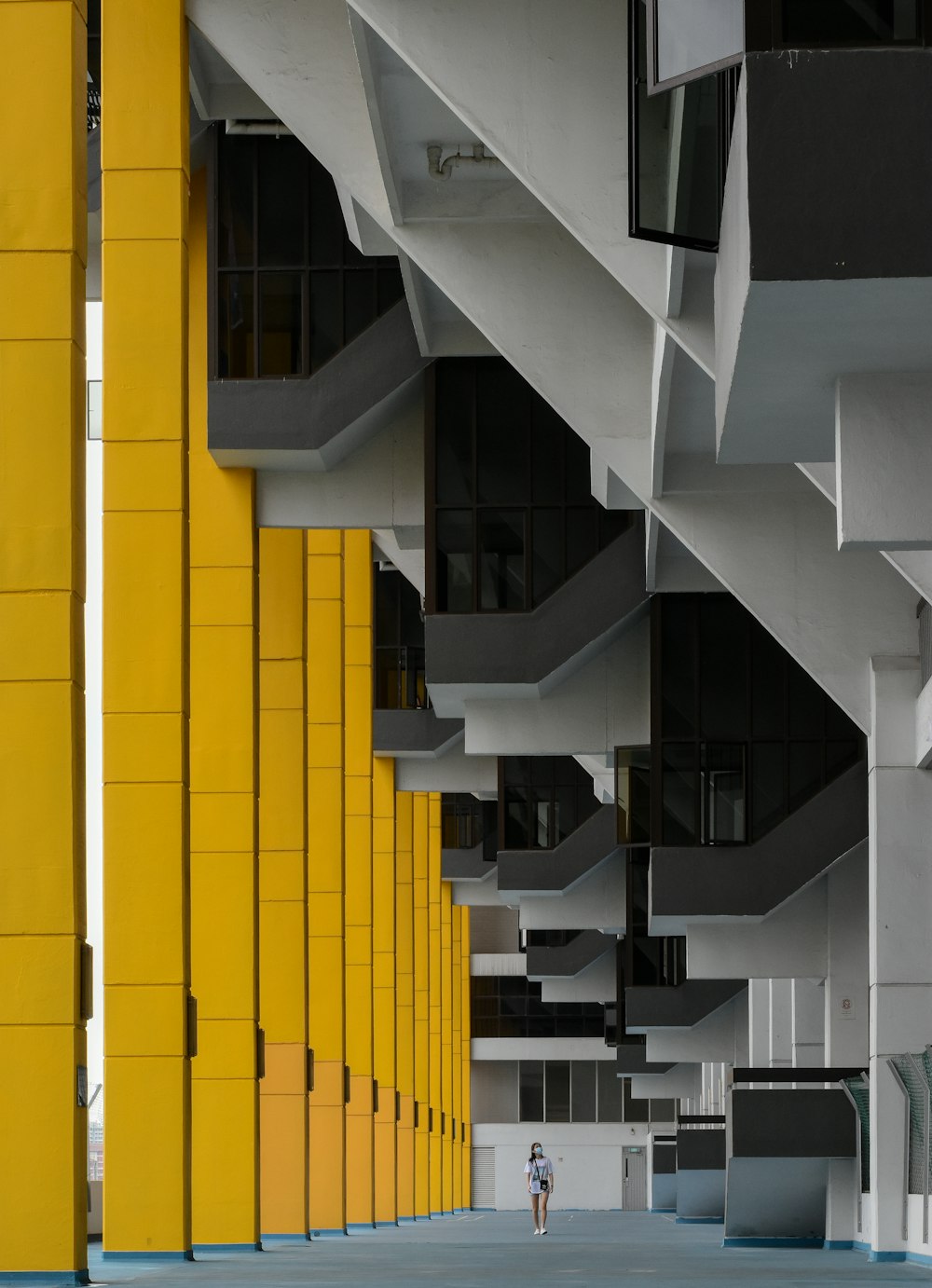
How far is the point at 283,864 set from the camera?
3064 centimetres

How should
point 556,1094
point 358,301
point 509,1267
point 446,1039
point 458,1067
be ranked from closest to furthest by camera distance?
point 509,1267 → point 358,301 → point 446,1039 → point 458,1067 → point 556,1094

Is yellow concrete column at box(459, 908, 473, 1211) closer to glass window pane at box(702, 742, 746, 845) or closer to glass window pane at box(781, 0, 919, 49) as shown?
glass window pane at box(702, 742, 746, 845)

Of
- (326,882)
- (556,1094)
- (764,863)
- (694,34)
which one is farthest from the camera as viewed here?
(556,1094)

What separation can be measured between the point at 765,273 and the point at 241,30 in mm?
13081

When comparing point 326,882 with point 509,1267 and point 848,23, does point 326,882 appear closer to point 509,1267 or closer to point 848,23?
point 509,1267

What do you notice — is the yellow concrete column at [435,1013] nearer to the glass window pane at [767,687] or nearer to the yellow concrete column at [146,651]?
the glass window pane at [767,687]

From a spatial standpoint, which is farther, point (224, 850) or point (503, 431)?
point (224, 850)

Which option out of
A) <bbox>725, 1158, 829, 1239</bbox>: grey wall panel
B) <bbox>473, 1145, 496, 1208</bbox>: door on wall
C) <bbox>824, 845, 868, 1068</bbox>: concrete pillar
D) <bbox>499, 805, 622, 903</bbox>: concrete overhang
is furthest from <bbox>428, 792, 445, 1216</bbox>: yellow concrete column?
<bbox>824, 845, 868, 1068</bbox>: concrete pillar

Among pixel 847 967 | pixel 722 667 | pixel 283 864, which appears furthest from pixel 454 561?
pixel 847 967

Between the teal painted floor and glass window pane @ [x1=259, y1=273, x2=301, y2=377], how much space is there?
10.3 metres

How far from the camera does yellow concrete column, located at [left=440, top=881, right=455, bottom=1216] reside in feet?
232

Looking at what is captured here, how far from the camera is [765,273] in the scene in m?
8.59

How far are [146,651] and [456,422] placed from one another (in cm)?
549

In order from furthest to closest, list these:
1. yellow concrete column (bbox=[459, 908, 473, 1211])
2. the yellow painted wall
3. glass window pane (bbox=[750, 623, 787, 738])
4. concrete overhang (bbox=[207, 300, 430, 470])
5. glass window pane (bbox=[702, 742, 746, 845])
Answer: yellow concrete column (bbox=[459, 908, 473, 1211]) → the yellow painted wall → glass window pane (bbox=[750, 623, 787, 738]) → glass window pane (bbox=[702, 742, 746, 845]) → concrete overhang (bbox=[207, 300, 430, 470])
